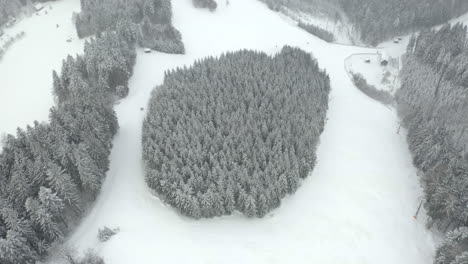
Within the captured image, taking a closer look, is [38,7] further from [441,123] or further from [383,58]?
[441,123]

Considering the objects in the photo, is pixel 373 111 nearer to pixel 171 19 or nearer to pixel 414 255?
pixel 414 255

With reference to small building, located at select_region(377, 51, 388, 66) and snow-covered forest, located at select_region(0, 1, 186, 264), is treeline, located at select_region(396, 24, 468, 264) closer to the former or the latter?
small building, located at select_region(377, 51, 388, 66)

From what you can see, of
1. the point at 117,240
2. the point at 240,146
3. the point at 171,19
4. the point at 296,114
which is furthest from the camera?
the point at 171,19

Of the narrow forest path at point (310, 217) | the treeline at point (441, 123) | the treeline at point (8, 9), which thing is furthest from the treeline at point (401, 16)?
the treeline at point (8, 9)

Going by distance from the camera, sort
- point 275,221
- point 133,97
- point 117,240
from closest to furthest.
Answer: point 117,240 → point 275,221 → point 133,97

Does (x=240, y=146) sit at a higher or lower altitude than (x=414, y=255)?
higher

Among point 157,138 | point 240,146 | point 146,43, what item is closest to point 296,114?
point 240,146
